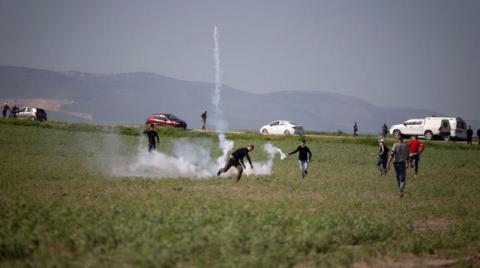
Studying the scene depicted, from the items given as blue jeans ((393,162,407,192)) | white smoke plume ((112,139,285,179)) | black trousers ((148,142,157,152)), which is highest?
black trousers ((148,142,157,152))

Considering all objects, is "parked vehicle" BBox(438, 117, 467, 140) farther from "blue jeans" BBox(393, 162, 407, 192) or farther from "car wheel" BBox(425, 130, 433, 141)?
"blue jeans" BBox(393, 162, 407, 192)

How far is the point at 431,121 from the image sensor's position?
63.3m

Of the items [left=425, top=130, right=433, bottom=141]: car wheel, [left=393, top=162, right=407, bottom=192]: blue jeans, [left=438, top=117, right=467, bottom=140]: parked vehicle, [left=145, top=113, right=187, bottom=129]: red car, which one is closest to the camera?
[left=393, top=162, right=407, bottom=192]: blue jeans

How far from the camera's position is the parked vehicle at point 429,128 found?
6297 centimetres

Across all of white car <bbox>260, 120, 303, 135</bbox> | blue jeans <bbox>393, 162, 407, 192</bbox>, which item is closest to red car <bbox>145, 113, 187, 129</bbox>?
white car <bbox>260, 120, 303, 135</bbox>

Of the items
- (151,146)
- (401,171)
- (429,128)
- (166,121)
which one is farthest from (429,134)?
(401,171)

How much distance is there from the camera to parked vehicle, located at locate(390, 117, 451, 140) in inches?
2479

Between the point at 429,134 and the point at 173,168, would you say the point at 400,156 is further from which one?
the point at 429,134

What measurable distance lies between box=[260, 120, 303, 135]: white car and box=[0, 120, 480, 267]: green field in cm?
3555

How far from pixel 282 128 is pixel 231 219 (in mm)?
53856

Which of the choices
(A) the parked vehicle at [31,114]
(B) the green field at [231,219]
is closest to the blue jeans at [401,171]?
(B) the green field at [231,219]

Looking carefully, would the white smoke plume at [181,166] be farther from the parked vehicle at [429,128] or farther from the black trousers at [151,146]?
the parked vehicle at [429,128]

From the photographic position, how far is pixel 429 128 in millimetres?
63531

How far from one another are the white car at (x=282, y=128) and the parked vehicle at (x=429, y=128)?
10.8 meters
